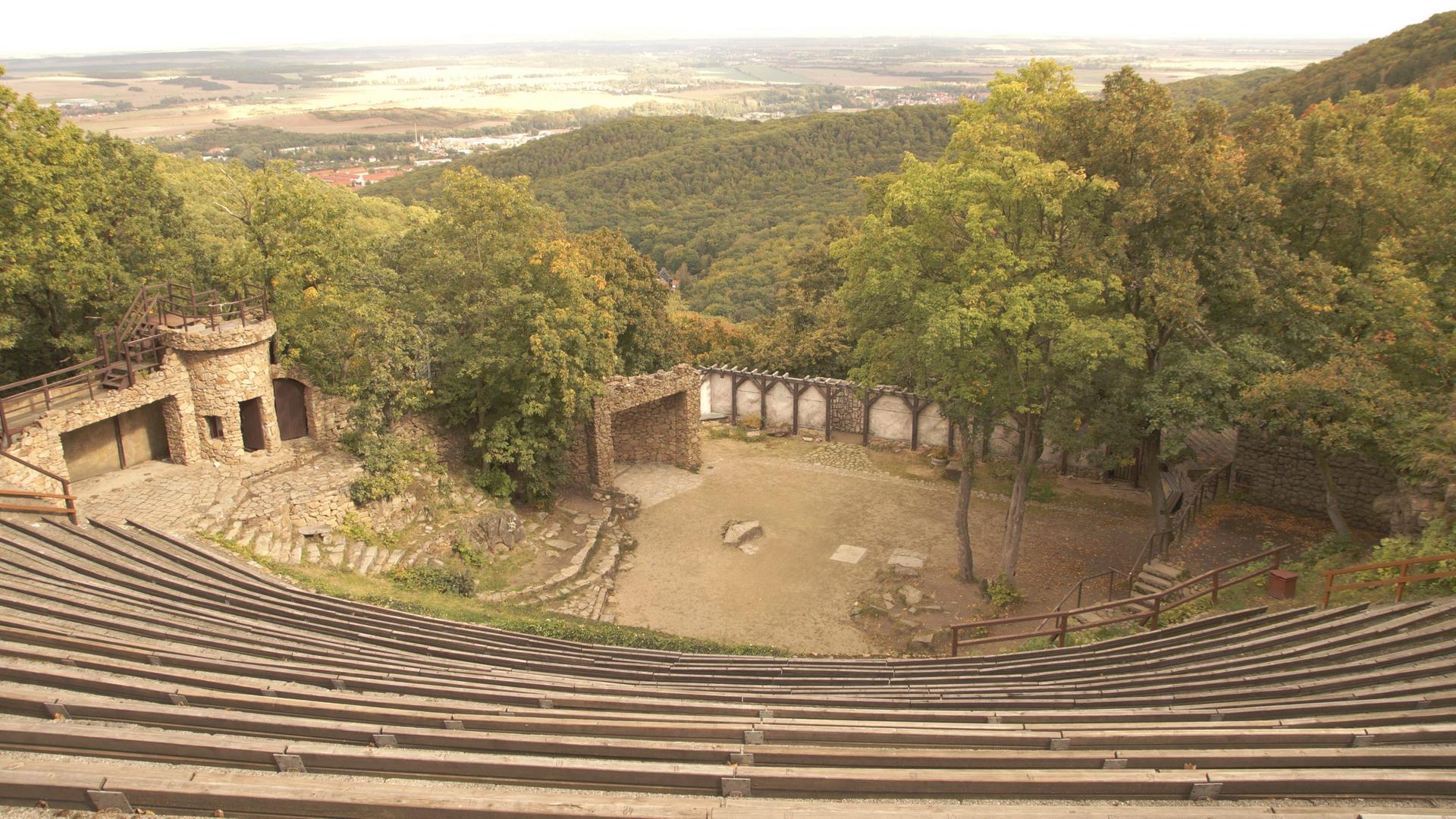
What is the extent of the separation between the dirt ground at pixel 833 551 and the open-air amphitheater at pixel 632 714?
17.5 feet

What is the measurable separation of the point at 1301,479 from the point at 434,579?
18.4 meters

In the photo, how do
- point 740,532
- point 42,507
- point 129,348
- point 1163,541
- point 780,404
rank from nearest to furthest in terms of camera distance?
1. point 42,507
2. point 129,348
3. point 1163,541
4. point 740,532
5. point 780,404

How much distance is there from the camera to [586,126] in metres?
89.0

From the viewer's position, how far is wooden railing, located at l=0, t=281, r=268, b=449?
52.5ft

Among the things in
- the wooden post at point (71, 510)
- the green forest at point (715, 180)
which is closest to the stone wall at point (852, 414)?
the wooden post at point (71, 510)

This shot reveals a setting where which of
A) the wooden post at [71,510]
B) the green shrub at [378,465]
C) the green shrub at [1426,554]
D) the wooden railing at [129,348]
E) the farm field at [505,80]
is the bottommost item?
the green shrub at [378,465]

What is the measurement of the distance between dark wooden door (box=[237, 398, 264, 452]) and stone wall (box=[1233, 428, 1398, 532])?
21.6 meters

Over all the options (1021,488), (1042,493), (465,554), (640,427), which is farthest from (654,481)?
(1021,488)

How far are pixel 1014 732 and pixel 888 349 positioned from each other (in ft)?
39.2

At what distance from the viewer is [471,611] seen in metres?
15.5

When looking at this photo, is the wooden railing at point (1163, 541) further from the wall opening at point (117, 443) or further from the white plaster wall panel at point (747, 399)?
the wall opening at point (117, 443)

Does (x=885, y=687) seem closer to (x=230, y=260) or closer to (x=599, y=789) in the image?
(x=599, y=789)

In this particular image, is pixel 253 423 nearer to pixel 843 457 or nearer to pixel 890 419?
pixel 843 457

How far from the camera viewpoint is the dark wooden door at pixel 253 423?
19.2 meters
